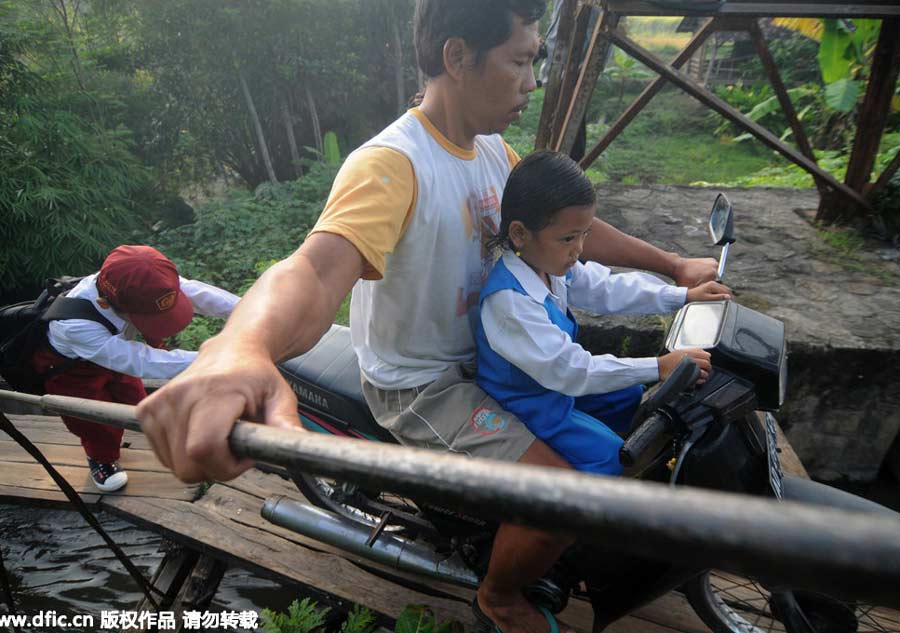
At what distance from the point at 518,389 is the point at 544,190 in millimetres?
609

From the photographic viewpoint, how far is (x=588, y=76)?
11.0 feet

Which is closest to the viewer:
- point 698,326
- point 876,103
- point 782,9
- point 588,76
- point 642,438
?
point 642,438

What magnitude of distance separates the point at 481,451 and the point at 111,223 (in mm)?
6755

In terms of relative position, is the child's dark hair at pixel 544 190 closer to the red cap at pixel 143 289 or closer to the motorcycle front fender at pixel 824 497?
the motorcycle front fender at pixel 824 497

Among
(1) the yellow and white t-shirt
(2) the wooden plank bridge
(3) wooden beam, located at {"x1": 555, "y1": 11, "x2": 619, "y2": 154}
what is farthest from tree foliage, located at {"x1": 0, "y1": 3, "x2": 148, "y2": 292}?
(1) the yellow and white t-shirt

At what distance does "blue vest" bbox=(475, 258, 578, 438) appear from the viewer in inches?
64.1

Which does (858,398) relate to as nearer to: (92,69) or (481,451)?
(481,451)

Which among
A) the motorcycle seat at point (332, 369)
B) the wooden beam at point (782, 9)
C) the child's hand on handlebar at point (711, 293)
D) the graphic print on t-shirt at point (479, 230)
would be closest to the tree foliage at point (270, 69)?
the wooden beam at point (782, 9)

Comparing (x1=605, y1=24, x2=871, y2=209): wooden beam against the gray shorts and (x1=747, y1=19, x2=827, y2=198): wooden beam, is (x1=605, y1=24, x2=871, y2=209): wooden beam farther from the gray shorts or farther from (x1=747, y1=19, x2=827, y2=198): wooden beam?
the gray shorts

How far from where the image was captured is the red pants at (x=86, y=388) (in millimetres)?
2637

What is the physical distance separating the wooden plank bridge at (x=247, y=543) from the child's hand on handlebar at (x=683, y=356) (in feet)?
3.80

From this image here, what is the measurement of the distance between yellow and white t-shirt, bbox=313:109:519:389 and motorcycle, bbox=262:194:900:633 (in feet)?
1.19

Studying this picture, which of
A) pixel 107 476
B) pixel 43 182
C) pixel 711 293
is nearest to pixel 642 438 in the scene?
pixel 711 293

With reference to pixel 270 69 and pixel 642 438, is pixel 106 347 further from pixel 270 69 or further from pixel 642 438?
pixel 270 69
